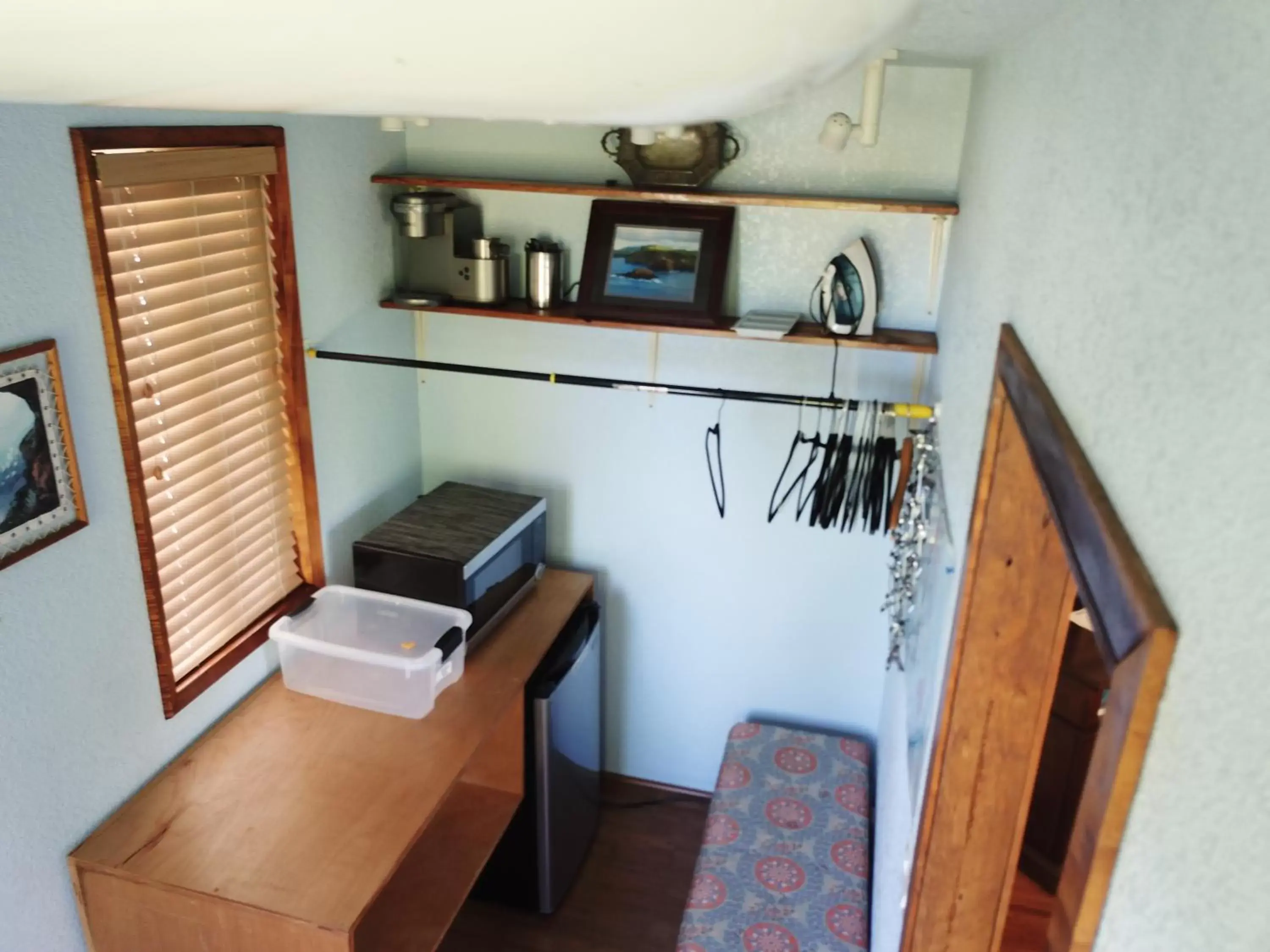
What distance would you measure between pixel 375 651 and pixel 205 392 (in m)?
0.73

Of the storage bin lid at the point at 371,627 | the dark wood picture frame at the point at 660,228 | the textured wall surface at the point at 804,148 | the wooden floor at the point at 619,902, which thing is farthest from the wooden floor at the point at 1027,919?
the textured wall surface at the point at 804,148

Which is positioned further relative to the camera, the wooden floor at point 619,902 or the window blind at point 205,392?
the wooden floor at point 619,902

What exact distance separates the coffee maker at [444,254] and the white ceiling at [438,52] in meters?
2.14

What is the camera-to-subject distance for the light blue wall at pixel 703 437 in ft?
8.37

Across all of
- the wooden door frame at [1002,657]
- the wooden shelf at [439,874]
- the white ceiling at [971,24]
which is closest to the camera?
the wooden door frame at [1002,657]

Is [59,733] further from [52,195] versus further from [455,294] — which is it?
[455,294]

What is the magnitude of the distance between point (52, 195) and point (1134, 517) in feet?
5.71

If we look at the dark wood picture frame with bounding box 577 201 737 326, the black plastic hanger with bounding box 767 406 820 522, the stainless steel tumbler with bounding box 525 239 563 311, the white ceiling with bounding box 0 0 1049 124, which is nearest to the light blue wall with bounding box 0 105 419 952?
the stainless steel tumbler with bounding box 525 239 563 311

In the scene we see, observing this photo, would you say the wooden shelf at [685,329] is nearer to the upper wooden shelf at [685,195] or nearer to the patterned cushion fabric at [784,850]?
the upper wooden shelf at [685,195]

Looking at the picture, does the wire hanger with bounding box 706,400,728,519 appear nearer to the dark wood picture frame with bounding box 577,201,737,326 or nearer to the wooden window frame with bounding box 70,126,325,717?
the dark wood picture frame with bounding box 577,201,737,326

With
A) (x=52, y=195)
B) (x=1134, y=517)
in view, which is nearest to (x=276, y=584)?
(x=52, y=195)

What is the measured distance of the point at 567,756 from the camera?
279cm

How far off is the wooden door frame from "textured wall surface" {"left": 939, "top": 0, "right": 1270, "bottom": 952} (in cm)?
7

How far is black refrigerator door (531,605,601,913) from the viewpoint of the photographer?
264 centimetres
